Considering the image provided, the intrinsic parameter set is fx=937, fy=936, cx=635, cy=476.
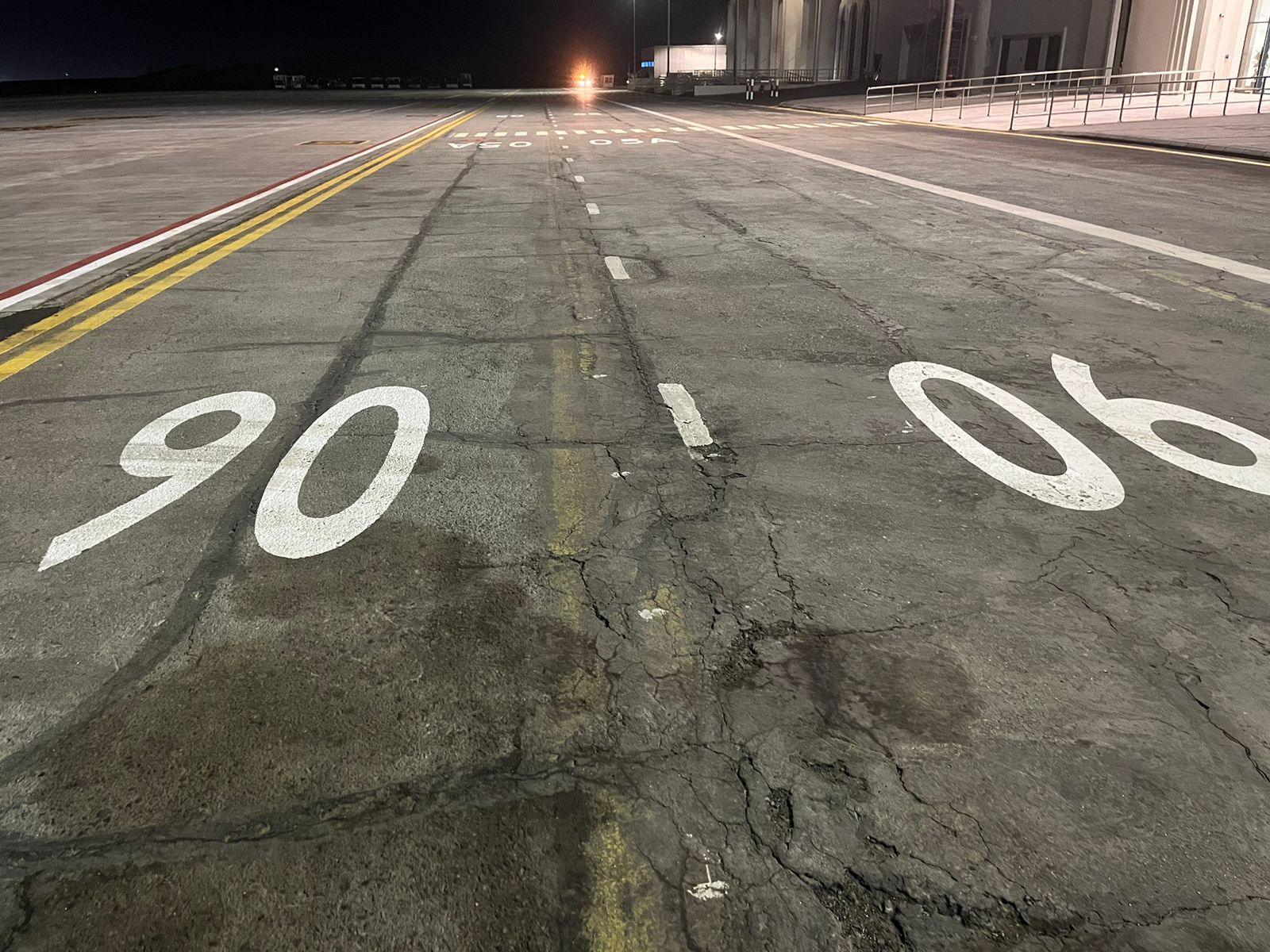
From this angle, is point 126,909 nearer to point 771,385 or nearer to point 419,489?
point 419,489

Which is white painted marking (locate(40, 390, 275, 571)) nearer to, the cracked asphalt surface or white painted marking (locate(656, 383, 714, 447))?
the cracked asphalt surface

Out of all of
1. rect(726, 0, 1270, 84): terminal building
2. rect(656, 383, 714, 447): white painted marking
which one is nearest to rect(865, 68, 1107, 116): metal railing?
rect(726, 0, 1270, 84): terminal building

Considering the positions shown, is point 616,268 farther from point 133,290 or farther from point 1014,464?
point 1014,464

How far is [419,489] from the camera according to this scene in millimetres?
4367

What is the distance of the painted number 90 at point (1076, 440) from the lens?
4301mm

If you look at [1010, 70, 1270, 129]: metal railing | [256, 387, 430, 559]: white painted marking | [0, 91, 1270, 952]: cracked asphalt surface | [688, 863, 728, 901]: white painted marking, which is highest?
[1010, 70, 1270, 129]: metal railing

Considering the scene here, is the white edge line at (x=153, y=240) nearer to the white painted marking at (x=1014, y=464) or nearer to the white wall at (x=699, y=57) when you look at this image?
the white painted marking at (x=1014, y=464)

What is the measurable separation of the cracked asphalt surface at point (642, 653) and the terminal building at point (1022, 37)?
130 feet

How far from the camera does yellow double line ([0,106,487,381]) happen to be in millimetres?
6809

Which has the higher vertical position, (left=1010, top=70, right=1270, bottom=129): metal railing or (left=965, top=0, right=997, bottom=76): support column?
(left=965, top=0, right=997, bottom=76): support column

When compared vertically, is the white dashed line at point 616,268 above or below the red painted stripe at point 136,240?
below

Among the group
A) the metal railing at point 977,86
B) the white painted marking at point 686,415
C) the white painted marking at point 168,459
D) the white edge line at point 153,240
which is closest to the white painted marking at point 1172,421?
the white painted marking at point 686,415

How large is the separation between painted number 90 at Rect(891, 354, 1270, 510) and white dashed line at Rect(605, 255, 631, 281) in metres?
3.62

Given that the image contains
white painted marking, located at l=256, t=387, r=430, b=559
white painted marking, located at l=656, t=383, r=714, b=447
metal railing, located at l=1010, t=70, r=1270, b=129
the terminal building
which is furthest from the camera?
the terminal building
